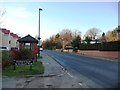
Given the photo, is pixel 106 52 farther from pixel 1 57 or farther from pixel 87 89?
pixel 87 89

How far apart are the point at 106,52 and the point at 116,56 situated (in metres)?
5.97

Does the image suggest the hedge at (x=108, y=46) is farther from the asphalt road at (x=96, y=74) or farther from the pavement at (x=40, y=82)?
the pavement at (x=40, y=82)

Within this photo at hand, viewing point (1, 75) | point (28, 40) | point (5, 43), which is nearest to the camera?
point (1, 75)

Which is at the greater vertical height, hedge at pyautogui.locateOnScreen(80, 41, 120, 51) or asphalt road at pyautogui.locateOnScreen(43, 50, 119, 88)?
hedge at pyautogui.locateOnScreen(80, 41, 120, 51)

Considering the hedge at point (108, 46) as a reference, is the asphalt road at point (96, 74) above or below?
below

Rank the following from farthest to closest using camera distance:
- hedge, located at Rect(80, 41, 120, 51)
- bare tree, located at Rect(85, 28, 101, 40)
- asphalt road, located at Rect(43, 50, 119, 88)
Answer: bare tree, located at Rect(85, 28, 101, 40), hedge, located at Rect(80, 41, 120, 51), asphalt road, located at Rect(43, 50, 119, 88)

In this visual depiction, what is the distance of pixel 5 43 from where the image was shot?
9950 centimetres

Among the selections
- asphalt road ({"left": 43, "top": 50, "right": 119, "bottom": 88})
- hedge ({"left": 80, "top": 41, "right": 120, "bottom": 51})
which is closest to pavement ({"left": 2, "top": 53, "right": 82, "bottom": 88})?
asphalt road ({"left": 43, "top": 50, "right": 119, "bottom": 88})

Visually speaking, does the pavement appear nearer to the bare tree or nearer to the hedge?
the hedge

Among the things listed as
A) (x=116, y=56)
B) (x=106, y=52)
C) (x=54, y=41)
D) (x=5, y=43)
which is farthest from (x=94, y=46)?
(x=54, y=41)

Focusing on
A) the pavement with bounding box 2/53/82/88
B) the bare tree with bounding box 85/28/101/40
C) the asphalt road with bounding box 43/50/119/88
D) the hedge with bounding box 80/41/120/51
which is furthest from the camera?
the bare tree with bounding box 85/28/101/40

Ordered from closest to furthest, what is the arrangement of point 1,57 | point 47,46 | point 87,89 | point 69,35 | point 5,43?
point 87,89
point 1,57
point 5,43
point 69,35
point 47,46

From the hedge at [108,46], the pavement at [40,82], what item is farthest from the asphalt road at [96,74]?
the hedge at [108,46]

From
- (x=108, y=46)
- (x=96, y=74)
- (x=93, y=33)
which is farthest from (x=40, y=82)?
(x=93, y=33)
